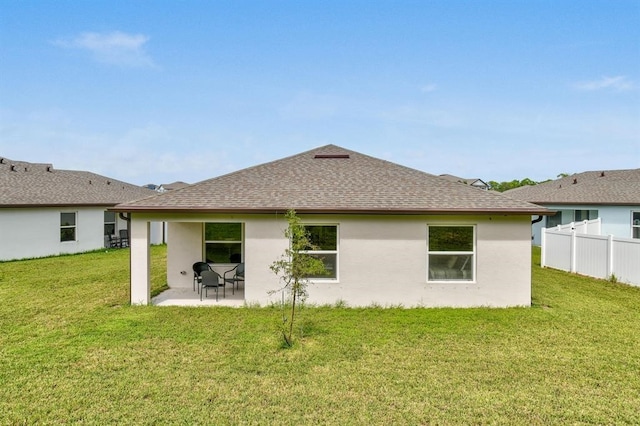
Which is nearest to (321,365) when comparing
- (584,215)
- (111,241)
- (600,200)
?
(111,241)

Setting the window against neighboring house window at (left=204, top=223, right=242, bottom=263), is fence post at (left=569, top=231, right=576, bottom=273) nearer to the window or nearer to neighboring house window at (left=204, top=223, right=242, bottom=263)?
neighboring house window at (left=204, top=223, right=242, bottom=263)

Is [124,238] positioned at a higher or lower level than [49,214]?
lower

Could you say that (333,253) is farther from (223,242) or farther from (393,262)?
(223,242)

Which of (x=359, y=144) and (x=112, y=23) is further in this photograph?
(x=359, y=144)

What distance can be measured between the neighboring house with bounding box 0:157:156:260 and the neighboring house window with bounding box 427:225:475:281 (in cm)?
1318

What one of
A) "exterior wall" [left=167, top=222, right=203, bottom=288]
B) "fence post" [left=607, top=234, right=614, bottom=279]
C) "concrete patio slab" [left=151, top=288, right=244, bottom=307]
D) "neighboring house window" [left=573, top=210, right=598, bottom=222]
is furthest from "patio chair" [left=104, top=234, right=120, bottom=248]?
"neighboring house window" [left=573, top=210, right=598, bottom=222]

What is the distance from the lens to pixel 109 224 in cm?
2123

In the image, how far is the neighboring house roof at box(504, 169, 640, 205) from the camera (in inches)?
750

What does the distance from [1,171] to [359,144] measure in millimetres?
23020

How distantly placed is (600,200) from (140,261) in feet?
75.2

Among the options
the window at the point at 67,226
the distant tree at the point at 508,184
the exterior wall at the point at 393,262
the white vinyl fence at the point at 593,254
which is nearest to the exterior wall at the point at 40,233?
the window at the point at 67,226

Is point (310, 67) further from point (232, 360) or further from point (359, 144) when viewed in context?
point (232, 360)

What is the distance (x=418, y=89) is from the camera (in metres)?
17.9

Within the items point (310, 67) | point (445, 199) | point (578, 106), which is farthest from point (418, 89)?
point (445, 199)
